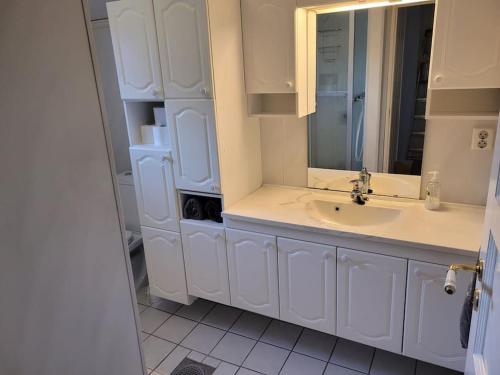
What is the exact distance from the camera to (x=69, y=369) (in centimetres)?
79

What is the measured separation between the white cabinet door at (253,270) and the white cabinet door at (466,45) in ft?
3.64

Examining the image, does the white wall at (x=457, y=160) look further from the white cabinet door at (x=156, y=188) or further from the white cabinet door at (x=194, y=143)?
the white cabinet door at (x=156, y=188)

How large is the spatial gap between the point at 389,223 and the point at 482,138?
59 centimetres

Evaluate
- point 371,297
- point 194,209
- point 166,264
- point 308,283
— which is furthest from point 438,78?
point 166,264

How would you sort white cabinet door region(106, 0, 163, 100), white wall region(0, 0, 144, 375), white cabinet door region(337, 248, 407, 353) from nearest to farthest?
white wall region(0, 0, 144, 375) < white cabinet door region(337, 248, 407, 353) < white cabinet door region(106, 0, 163, 100)

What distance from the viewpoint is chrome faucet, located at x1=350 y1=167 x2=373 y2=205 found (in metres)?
2.10

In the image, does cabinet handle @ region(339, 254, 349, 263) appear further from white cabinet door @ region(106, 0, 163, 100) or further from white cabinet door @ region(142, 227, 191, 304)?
white cabinet door @ region(106, 0, 163, 100)

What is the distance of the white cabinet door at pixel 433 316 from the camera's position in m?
1.64

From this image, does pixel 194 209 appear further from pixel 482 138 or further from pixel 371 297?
pixel 482 138

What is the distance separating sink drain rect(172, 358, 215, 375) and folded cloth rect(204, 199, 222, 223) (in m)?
0.80

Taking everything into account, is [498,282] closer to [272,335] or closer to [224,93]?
[224,93]

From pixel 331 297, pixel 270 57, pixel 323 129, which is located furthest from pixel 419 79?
pixel 331 297

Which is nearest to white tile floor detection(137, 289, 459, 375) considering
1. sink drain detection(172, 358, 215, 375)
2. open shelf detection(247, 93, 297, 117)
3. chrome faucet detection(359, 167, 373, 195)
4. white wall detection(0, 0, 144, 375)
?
sink drain detection(172, 358, 215, 375)

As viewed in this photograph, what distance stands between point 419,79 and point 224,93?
0.97 m
